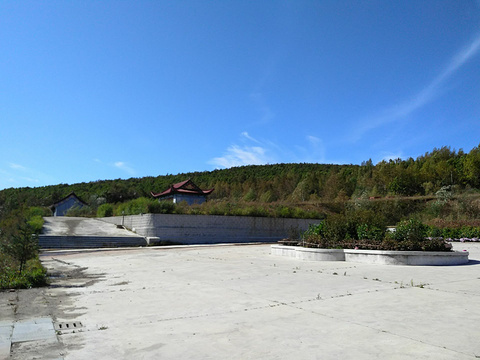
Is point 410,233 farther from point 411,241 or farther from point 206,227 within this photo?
point 206,227

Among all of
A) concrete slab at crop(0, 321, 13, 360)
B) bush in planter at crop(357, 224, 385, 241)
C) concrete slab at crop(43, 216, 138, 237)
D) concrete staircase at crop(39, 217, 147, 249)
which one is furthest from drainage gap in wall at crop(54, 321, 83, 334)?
concrete slab at crop(43, 216, 138, 237)

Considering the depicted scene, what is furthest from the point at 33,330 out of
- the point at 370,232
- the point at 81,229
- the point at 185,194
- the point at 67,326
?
the point at 185,194

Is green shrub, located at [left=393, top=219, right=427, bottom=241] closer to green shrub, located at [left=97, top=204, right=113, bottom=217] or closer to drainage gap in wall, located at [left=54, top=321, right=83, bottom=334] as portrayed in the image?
drainage gap in wall, located at [left=54, top=321, right=83, bottom=334]

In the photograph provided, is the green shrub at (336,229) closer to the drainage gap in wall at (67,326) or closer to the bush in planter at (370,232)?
the bush in planter at (370,232)

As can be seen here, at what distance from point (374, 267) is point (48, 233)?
1790 centimetres

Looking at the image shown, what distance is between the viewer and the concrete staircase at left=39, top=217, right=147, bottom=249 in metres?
19.3

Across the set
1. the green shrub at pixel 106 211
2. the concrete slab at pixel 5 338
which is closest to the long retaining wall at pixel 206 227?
the green shrub at pixel 106 211

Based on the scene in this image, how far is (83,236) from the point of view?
20359 millimetres

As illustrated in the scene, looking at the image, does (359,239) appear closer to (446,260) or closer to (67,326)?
(446,260)

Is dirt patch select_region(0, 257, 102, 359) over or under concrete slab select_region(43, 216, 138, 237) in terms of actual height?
under

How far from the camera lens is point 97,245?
66.0 feet

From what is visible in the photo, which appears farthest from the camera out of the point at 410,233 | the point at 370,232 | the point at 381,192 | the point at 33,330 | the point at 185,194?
the point at 381,192

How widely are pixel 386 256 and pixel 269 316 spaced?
6676mm

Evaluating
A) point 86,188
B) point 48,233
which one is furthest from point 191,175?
point 48,233
